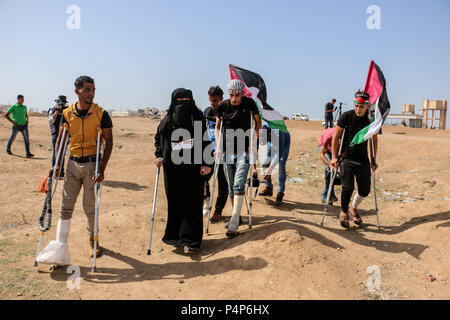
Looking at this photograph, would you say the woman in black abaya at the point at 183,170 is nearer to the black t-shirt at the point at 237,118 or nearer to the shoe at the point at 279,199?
the black t-shirt at the point at 237,118

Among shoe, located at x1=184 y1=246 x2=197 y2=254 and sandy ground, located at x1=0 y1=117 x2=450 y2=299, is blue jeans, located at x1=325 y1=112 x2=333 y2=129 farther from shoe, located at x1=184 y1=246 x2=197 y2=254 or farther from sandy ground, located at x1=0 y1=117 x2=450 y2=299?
shoe, located at x1=184 y1=246 x2=197 y2=254

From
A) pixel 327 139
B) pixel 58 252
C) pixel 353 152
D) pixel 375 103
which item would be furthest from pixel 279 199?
pixel 58 252

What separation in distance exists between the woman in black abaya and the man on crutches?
841 millimetres

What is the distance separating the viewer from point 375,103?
18.9 ft

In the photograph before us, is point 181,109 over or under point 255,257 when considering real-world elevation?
over

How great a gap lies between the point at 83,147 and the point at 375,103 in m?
4.61

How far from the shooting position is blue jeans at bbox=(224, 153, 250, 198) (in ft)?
17.8

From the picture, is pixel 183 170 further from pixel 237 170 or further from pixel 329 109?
pixel 329 109

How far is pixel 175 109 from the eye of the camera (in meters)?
5.00

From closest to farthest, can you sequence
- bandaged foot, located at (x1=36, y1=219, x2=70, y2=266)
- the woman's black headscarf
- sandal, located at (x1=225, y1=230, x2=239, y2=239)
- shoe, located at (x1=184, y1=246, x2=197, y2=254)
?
1. bandaged foot, located at (x1=36, y1=219, x2=70, y2=266)
2. the woman's black headscarf
3. shoe, located at (x1=184, y1=246, x2=197, y2=254)
4. sandal, located at (x1=225, y1=230, x2=239, y2=239)

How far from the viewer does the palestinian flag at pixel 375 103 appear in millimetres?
5562

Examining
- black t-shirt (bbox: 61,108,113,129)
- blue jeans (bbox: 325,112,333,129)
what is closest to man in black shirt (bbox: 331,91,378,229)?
black t-shirt (bbox: 61,108,113,129)
